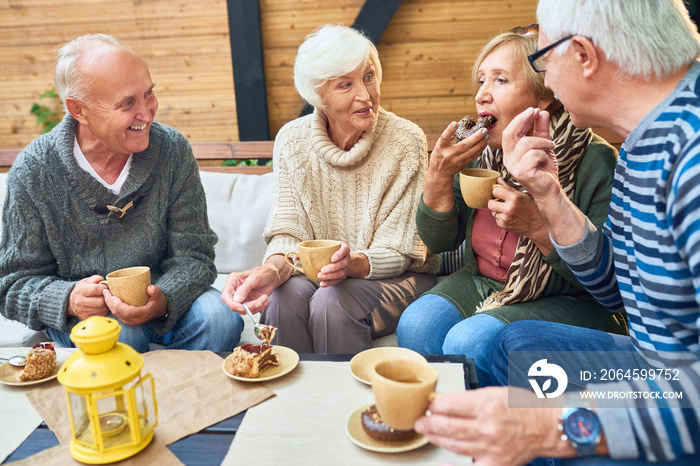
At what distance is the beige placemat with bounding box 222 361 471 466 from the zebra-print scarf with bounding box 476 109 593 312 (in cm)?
49

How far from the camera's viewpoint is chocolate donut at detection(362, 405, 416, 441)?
974 millimetres

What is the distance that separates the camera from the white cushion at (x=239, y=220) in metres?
2.54

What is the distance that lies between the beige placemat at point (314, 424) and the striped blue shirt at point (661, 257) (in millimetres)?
305

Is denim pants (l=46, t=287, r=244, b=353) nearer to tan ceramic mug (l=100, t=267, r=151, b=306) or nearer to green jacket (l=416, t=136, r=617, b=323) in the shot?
tan ceramic mug (l=100, t=267, r=151, b=306)

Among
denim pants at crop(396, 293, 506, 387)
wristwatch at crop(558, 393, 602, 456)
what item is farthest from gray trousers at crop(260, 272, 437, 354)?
wristwatch at crop(558, 393, 602, 456)

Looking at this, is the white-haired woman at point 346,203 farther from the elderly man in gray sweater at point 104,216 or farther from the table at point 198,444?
the table at point 198,444

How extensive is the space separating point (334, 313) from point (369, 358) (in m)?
0.53

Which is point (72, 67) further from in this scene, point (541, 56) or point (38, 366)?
point (541, 56)

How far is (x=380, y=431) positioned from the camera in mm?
980

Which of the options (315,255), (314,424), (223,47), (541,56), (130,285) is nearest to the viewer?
(314,424)

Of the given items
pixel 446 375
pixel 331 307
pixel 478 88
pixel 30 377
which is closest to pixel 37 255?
pixel 30 377

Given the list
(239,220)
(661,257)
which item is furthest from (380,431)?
(239,220)

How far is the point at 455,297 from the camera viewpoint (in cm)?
180

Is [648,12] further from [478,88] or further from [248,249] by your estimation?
[248,249]
